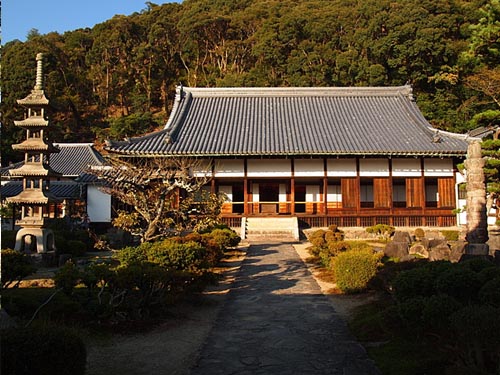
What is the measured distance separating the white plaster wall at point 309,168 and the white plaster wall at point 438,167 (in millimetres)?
5529

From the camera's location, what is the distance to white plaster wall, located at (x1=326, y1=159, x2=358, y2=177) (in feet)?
75.7

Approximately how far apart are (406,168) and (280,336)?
61.5ft

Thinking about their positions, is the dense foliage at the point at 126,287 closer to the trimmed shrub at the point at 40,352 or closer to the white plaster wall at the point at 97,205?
the trimmed shrub at the point at 40,352

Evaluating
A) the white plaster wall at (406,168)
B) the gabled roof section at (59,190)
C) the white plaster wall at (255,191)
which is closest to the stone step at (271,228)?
the white plaster wall at (255,191)

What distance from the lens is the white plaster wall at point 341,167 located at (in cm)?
2308

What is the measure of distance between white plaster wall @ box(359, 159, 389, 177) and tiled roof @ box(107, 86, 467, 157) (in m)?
0.88

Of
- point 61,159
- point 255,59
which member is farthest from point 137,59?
point 61,159

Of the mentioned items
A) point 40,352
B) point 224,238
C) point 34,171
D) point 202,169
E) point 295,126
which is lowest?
point 40,352

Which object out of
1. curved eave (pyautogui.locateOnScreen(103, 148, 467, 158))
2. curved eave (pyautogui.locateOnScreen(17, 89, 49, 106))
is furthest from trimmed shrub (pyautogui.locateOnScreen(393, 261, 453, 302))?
curved eave (pyautogui.locateOnScreen(103, 148, 467, 158))

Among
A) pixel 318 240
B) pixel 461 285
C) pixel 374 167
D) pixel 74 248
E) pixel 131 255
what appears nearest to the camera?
pixel 461 285

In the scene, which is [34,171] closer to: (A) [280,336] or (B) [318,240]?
(B) [318,240]

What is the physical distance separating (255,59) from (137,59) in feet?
46.3

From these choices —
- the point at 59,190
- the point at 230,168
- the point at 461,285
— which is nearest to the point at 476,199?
the point at 461,285

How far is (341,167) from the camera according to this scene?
23125 mm
